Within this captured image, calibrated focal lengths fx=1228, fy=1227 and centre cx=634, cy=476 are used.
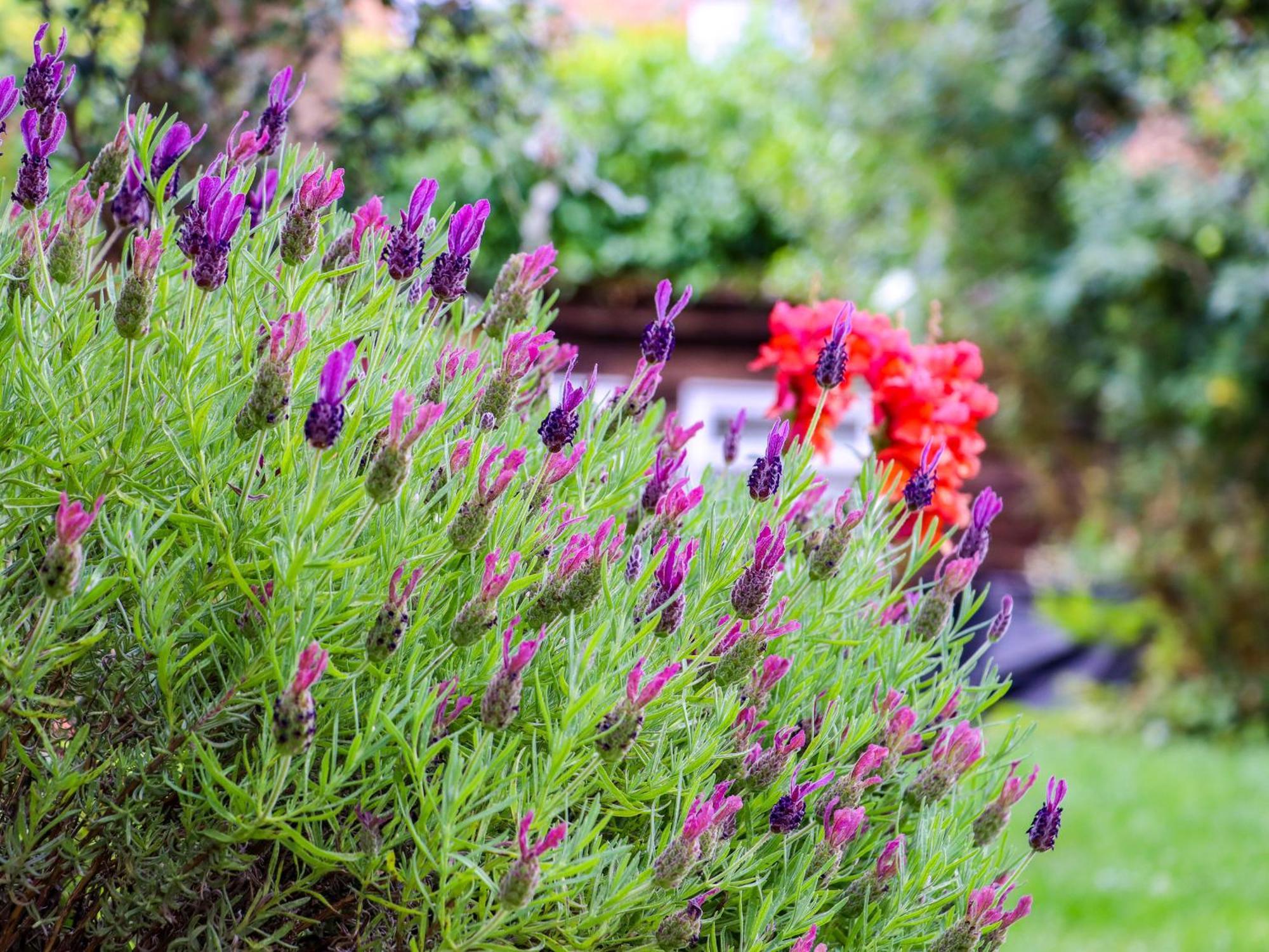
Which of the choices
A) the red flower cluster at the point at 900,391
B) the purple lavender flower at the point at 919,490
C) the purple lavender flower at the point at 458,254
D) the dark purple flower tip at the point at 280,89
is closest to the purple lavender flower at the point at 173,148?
the dark purple flower tip at the point at 280,89

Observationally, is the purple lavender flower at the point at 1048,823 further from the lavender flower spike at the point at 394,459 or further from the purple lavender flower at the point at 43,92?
the purple lavender flower at the point at 43,92

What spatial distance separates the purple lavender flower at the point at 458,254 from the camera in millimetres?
1127

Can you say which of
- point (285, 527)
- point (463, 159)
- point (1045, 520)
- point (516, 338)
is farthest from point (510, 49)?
point (1045, 520)

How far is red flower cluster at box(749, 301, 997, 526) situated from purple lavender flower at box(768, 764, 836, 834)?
0.72m

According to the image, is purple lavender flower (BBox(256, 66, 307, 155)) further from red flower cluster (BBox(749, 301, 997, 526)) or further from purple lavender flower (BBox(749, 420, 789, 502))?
red flower cluster (BBox(749, 301, 997, 526))

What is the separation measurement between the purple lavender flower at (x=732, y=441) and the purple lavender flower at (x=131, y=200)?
70 cm

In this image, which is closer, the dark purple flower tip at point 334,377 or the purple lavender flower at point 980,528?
the dark purple flower tip at point 334,377

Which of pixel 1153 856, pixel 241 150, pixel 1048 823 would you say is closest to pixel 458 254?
pixel 241 150

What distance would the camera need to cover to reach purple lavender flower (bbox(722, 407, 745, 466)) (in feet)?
5.13

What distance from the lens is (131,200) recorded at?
1.17 meters

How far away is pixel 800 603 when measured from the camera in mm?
1289

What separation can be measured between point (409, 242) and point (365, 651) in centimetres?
38

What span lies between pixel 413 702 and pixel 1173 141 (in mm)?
7203

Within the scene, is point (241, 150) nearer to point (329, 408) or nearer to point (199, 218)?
point (199, 218)
